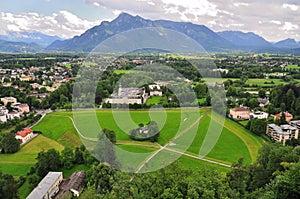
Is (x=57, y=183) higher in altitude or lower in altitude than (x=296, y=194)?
lower

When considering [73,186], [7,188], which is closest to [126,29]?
[73,186]

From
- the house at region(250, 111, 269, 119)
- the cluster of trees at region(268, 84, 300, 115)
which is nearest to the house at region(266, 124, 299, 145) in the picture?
the house at region(250, 111, 269, 119)

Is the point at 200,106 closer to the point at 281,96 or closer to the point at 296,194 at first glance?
the point at 281,96

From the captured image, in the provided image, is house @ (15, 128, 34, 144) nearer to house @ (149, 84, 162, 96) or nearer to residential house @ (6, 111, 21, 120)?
residential house @ (6, 111, 21, 120)

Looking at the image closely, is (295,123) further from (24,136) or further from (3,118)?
(3,118)

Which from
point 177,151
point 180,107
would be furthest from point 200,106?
point 177,151

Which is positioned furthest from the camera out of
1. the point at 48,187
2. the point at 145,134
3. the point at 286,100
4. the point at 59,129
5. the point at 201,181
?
the point at 286,100
